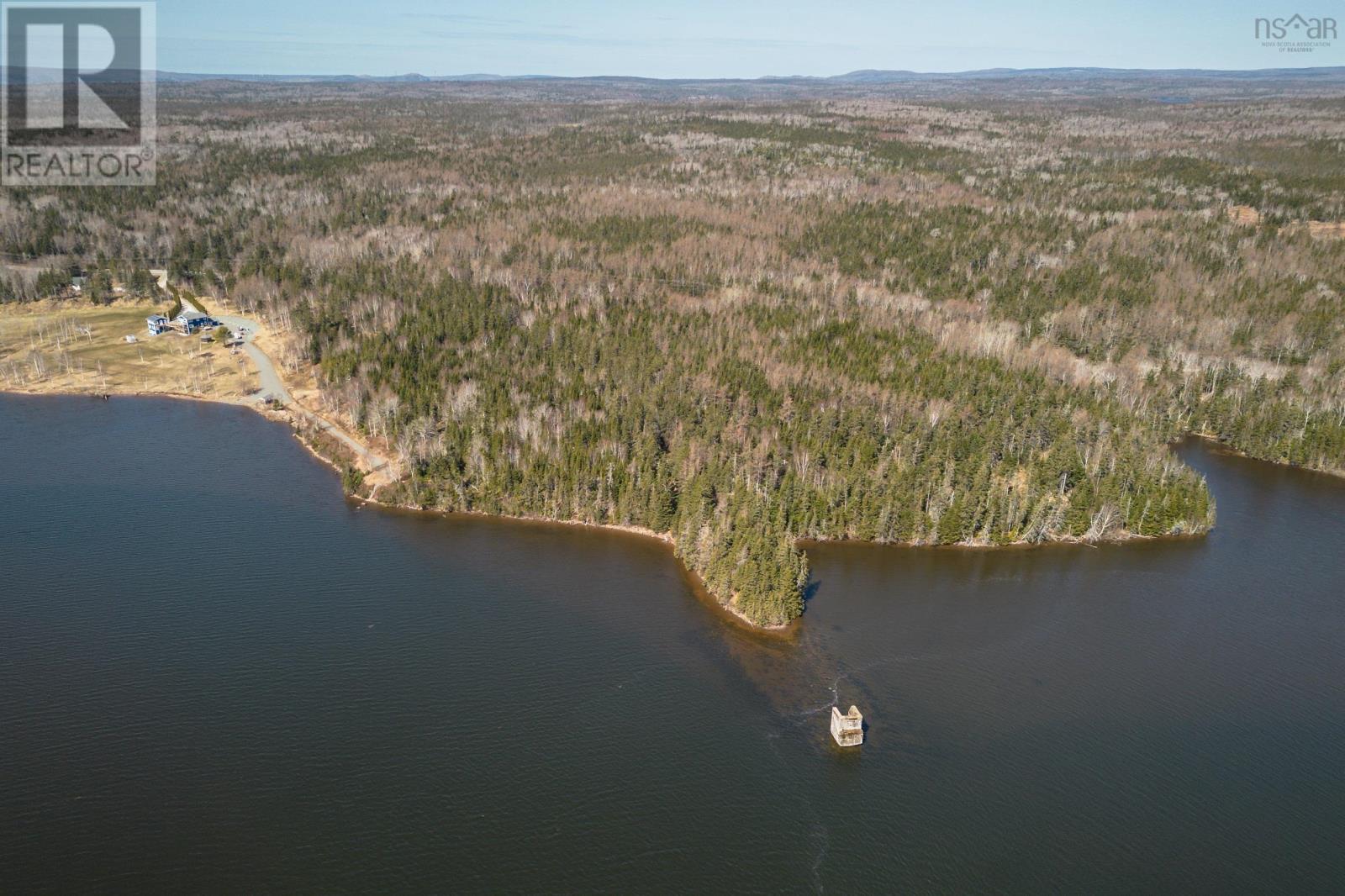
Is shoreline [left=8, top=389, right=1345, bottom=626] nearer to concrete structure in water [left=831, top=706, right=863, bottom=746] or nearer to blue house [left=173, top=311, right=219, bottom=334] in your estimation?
concrete structure in water [left=831, top=706, right=863, bottom=746]

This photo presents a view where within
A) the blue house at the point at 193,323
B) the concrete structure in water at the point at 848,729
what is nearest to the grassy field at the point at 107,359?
the blue house at the point at 193,323

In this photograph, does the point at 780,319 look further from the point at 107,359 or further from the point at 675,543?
the point at 107,359

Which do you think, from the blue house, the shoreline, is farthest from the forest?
the blue house

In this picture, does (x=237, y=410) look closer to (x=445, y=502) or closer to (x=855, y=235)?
(x=445, y=502)

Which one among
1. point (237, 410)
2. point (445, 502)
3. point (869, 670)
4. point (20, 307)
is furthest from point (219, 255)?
point (869, 670)

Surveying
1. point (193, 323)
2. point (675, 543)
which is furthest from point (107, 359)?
point (675, 543)
